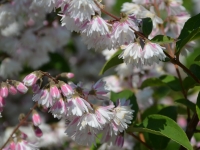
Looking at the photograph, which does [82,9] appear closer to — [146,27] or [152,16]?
[146,27]

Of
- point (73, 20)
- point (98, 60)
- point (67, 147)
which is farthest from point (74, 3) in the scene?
point (98, 60)

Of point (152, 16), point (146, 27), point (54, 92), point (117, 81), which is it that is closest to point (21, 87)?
point (54, 92)

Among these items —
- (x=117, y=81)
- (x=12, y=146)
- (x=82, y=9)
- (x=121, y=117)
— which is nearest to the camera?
(x=82, y=9)

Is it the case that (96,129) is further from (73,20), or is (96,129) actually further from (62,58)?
(62,58)

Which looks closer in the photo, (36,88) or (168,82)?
(36,88)

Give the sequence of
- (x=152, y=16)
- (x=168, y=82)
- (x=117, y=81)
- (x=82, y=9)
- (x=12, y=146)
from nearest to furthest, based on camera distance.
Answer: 1. (x=82, y=9)
2. (x=12, y=146)
3. (x=152, y=16)
4. (x=168, y=82)
5. (x=117, y=81)
